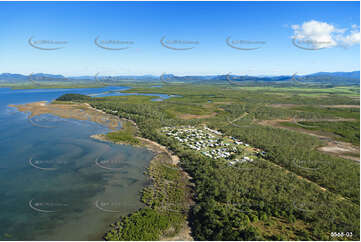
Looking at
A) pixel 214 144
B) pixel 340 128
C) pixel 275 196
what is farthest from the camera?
pixel 340 128

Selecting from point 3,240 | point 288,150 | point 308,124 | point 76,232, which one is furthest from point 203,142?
point 308,124

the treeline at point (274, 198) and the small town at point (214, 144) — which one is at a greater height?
the small town at point (214, 144)

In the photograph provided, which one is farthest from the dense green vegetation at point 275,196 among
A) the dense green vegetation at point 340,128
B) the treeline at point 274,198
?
the dense green vegetation at point 340,128

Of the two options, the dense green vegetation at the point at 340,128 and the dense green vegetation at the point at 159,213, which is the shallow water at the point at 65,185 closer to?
the dense green vegetation at the point at 159,213

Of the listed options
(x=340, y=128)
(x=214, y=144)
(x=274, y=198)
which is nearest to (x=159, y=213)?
(x=274, y=198)

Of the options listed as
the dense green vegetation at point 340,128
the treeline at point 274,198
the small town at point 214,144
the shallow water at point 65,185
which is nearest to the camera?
the treeline at point 274,198

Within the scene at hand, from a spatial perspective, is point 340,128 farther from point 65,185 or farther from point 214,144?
point 65,185

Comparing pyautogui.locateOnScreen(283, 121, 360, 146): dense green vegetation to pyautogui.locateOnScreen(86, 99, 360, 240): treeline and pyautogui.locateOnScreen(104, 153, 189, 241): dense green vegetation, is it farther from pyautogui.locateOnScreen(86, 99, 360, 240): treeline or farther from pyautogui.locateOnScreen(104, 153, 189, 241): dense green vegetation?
pyautogui.locateOnScreen(104, 153, 189, 241): dense green vegetation
